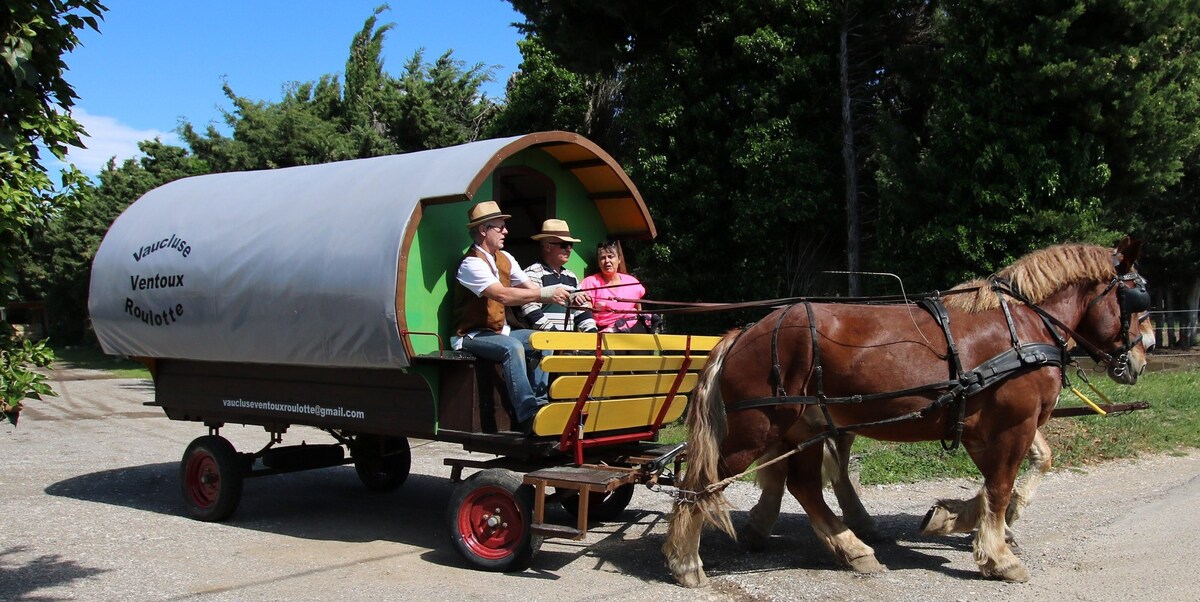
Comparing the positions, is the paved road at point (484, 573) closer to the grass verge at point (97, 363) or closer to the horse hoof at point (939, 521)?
the horse hoof at point (939, 521)

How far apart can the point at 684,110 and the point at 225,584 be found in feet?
37.6

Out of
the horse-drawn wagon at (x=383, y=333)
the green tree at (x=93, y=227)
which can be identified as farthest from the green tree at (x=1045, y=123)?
the green tree at (x=93, y=227)

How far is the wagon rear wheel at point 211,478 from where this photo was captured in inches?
285

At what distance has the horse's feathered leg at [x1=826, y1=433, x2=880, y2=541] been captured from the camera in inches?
250

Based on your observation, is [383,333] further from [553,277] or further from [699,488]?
[699,488]

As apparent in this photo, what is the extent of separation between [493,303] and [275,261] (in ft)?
5.73

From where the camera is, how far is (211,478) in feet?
24.5

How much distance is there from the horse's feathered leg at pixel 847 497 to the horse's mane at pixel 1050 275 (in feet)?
4.32

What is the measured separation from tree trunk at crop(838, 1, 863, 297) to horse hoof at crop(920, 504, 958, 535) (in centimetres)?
835

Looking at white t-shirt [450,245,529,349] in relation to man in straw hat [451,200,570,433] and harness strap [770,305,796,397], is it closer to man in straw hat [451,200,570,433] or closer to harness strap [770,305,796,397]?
man in straw hat [451,200,570,433]

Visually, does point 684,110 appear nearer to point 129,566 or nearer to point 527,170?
point 527,170

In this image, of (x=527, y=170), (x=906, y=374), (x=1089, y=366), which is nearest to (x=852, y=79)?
(x=1089, y=366)

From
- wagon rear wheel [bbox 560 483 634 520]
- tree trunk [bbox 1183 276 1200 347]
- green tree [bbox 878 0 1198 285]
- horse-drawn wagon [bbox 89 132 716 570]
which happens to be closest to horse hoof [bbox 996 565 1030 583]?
horse-drawn wagon [bbox 89 132 716 570]

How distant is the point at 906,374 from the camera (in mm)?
5371
